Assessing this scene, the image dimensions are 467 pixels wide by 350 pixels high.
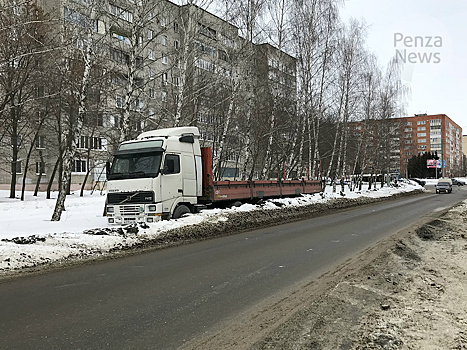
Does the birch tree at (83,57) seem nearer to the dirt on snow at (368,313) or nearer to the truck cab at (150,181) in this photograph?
the truck cab at (150,181)

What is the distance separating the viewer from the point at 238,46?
23938 mm

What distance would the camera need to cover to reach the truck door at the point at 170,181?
1300 centimetres

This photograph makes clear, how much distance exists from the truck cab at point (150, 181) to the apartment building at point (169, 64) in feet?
11.4

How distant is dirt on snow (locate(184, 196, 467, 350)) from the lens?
402 centimetres

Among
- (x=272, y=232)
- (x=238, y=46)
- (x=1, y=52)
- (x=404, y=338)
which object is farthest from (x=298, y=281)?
(x=238, y=46)

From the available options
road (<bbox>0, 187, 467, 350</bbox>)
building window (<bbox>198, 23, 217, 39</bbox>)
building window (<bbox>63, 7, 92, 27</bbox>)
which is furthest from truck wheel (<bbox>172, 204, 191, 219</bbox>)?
building window (<bbox>198, 23, 217, 39</bbox>)

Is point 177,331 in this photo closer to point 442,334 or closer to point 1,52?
point 442,334

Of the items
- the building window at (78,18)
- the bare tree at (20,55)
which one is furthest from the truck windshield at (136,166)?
the building window at (78,18)

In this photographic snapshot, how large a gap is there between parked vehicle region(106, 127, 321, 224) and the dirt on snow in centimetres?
688

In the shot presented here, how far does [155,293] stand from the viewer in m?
5.95

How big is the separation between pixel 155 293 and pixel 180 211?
7780 millimetres

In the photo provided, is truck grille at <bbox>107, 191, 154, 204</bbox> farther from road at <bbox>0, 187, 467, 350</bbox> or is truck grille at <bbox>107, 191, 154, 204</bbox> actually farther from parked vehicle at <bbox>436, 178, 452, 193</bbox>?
parked vehicle at <bbox>436, 178, 452, 193</bbox>

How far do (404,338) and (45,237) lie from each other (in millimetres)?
8342

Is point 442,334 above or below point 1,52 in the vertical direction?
below
